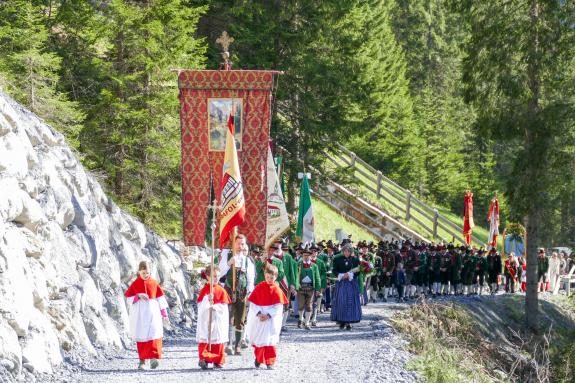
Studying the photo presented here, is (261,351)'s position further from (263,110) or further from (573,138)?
(573,138)

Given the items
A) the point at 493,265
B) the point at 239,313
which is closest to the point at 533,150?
the point at 493,265

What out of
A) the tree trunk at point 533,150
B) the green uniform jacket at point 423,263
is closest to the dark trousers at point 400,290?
the green uniform jacket at point 423,263

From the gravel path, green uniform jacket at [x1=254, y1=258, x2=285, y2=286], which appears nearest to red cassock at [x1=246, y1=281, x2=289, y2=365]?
the gravel path

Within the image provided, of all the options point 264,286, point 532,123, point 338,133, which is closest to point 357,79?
point 338,133

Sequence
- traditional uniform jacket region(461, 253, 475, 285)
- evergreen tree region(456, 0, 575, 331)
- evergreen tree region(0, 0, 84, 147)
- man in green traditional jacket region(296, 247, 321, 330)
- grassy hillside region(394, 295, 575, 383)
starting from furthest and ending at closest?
traditional uniform jacket region(461, 253, 475, 285)
evergreen tree region(456, 0, 575, 331)
evergreen tree region(0, 0, 84, 147)
man in green traditional jacket region(296, 247, 321, 330)
grassy hillside region(394, 295, 575, 383)

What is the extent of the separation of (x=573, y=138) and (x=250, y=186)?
30.9 feet

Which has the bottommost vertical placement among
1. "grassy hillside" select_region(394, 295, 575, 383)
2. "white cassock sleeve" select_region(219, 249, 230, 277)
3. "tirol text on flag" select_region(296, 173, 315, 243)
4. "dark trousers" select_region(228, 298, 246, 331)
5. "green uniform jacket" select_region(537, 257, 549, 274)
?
"grassy hillside" select_region(394, 295, 575, 383)

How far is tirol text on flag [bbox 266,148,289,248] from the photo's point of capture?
23.5m

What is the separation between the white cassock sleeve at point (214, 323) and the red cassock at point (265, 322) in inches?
16.8

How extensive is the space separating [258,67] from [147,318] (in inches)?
684

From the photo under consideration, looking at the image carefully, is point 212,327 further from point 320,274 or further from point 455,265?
point 455,265

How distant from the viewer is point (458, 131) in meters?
62.0

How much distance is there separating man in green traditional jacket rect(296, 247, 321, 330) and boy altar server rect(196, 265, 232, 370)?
5.72 m

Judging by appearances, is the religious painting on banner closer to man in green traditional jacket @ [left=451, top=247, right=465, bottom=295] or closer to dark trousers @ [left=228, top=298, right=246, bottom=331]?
dark trousers @ [left=228, top=298, right=246, bottom=331]
